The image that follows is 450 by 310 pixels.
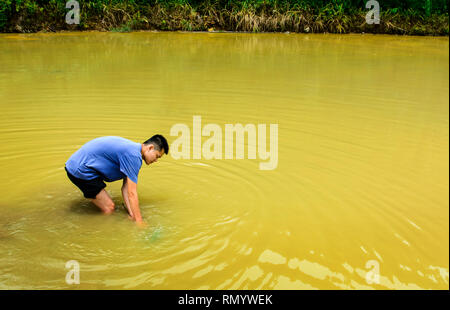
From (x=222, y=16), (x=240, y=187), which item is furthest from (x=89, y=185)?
(x=222, y=16)

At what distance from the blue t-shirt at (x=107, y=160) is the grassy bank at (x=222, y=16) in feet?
53.2

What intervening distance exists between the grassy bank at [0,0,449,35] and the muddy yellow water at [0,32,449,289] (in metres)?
9.69

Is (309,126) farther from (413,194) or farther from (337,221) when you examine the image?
(337,221)

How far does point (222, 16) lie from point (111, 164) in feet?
57.1

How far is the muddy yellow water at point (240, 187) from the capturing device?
336 cm

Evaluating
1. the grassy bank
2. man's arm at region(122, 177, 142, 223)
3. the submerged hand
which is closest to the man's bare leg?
man's arm at region(122, 177, 142, 223)

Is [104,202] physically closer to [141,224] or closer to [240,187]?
[141,224]

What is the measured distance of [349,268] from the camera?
133 inches

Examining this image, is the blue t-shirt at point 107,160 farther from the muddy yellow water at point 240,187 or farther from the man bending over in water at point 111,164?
the muddy yellow water at point 240,187

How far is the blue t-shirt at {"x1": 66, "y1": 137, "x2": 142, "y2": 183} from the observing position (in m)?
3.80

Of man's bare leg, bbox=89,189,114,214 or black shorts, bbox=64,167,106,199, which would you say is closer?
black shorts, bbox=64,167,106,199

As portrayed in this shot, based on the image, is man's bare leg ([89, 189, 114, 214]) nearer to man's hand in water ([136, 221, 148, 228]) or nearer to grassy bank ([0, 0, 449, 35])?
man's hand in water ([136, 221, 148, 228])

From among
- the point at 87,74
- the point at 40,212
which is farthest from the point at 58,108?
the point at 40,212

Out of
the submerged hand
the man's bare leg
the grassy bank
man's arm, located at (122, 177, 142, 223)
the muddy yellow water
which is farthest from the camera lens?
the grassy bank
